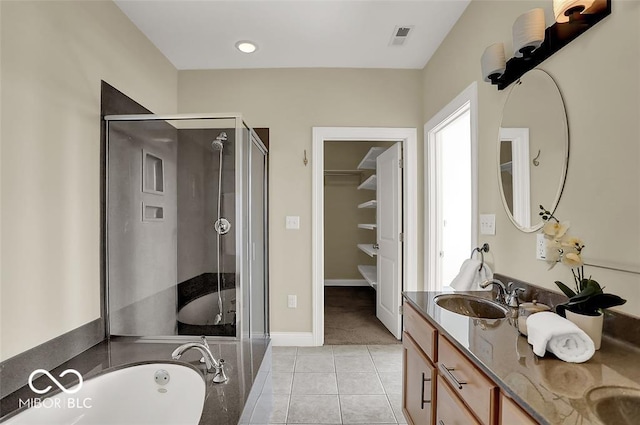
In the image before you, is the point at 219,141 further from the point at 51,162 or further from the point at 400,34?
the point at 400,34

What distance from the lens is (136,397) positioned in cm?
152

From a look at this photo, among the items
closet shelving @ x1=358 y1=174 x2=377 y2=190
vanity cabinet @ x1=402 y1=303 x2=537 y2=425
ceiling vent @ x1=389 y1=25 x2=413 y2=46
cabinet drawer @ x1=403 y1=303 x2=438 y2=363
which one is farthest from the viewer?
closet shelving @ x1=358 y1=174 x2=377 y2=190

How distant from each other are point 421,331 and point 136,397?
4.68 feet

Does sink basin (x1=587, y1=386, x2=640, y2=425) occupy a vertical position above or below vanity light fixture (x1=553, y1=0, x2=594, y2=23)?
below

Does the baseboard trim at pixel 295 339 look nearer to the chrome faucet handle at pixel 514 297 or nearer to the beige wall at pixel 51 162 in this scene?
the beige wall at pixel 51 162

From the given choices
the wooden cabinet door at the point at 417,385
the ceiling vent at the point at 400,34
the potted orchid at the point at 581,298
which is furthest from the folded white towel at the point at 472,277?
the ceiling vent at the point at 400,34

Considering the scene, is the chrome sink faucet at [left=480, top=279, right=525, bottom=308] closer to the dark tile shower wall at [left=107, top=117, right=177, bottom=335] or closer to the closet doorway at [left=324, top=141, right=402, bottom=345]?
the closet doorway at [left=324, top=141, right=402, bottom=345]

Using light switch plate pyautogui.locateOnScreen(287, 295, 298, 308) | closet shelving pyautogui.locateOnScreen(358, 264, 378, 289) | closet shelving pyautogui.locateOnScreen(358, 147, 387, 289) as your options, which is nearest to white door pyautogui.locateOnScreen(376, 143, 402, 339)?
closet shelving pyautogui.locateOnScreen(358, 147, 387, 289)

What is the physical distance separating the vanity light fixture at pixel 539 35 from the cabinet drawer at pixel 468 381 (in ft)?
4.29

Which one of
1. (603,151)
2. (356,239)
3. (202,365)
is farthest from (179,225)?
(356,239)

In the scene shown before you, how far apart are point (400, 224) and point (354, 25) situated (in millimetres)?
1730

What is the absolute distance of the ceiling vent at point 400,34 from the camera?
7.57ft

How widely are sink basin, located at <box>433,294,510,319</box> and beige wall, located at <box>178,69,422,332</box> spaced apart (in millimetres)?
1511

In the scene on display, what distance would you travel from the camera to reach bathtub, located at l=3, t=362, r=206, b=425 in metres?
1.37
